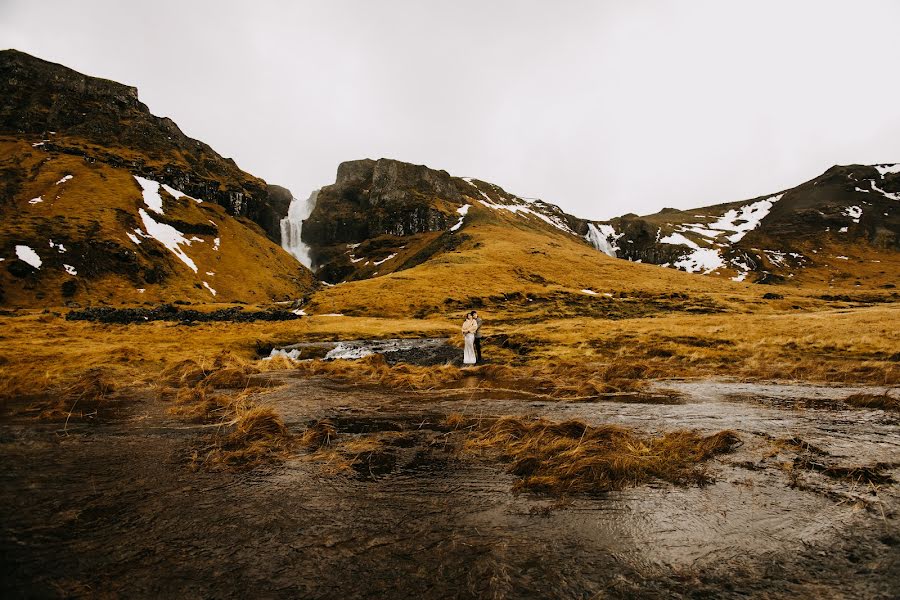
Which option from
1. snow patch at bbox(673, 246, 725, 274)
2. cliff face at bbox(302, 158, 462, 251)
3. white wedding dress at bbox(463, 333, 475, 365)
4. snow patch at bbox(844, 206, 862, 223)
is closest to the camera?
white wedding dress at bbox(463, 333, 475, 365)

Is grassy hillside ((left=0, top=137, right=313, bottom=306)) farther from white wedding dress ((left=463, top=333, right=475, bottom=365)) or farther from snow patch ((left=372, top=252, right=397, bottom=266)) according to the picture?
white wedding dress ((left=463, top=333, right=475, bottom=365))

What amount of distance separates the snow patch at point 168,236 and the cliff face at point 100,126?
2880 centimetres

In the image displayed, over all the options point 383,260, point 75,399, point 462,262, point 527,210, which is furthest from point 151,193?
point 527,210

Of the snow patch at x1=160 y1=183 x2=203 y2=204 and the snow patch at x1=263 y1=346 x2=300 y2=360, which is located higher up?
the snow patch at x1=160 y1=183 x2=203 y2=204

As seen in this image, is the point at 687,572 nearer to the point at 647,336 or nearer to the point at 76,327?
the point at 647,336

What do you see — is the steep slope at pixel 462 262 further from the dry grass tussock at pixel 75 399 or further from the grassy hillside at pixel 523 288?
the dry grass tussock at pixel 75 399

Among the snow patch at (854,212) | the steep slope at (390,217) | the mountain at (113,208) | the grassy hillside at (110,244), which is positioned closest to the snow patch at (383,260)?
the steep slope at (390,217)

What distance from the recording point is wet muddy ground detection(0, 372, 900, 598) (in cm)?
383

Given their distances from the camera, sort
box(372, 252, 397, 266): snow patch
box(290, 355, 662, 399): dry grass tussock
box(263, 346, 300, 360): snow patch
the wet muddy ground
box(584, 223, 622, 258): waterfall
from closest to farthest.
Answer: the wet muddy ground < box(290, 355, 662, 399): dry grass tussock < box(263, 346, 300, 360): snow patch < box(372, 252, 397, 266): snow patch < box(584, 223, 622, 258): waterfall

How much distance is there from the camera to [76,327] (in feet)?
110

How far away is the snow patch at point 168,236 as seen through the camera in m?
100

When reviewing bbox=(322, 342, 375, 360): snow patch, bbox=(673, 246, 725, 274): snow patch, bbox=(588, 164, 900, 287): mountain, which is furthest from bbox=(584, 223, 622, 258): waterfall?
bbox=(322, 342, 375, 360): snow patch

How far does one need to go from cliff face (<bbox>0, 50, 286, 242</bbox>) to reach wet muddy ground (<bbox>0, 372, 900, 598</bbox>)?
6023 inches

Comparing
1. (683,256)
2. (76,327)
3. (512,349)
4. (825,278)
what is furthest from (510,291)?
(825,278)
